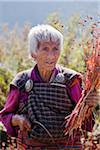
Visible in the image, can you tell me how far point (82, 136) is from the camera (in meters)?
3.38

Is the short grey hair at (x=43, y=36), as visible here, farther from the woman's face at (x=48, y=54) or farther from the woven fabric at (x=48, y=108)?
the woven fabric at (x=48, y=108)

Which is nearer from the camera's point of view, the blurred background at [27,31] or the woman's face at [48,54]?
the woman's face at [48,54]

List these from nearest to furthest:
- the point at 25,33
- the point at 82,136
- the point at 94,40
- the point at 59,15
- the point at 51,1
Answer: the point at 94,40, the point at 82,136, the point at 59,15, the point at 25,33, the point at 51,1

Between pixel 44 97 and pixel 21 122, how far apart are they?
0.62 feet

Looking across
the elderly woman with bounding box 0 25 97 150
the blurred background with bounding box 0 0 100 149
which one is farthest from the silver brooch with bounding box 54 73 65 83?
the blurred background with bounding box 0 0 100 149

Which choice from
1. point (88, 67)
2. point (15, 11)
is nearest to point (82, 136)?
point (88, 67)

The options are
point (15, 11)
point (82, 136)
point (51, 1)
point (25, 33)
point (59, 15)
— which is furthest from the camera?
point (15, 11)

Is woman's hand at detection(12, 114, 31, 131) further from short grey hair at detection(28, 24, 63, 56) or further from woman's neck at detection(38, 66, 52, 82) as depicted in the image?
short grey hair at detection(28, 24, 63, 56)

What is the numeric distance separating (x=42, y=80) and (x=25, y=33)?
3832 mm

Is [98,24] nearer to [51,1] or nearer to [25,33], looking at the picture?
[25,33]

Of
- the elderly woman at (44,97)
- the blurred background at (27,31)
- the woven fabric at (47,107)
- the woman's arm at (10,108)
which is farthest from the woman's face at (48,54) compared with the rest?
the blurred background at (27,31)

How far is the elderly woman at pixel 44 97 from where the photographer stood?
3109mm

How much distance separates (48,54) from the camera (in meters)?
3.08

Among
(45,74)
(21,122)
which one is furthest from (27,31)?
(21,122)
